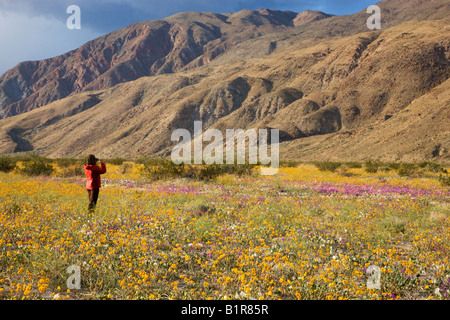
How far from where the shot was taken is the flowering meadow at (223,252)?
13.3ft

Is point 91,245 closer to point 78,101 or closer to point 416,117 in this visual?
point 416,117

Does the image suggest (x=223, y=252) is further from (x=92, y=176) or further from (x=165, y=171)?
(x=165, y=171)

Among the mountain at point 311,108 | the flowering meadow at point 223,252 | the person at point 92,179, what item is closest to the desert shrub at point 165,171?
the flowering meadow at point 223,252

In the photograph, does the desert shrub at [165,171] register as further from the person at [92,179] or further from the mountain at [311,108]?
the mountain at [311,108]

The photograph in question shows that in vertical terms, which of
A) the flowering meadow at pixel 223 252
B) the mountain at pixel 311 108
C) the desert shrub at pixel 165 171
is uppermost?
the mountain at pixel 311 108

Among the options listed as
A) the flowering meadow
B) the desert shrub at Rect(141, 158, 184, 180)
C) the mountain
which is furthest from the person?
the mountain

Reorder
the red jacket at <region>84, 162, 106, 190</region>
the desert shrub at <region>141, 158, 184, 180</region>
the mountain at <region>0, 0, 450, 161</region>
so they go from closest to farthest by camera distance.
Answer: the red jacket at <region>84, 162, 106, 190</region> → the desert shrub at <region>141, 158, 184, 180</region> → the mountain at <region>0, 0, 450, 161</region>

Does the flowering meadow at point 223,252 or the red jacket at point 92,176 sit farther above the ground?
the red jacket at point 92,176

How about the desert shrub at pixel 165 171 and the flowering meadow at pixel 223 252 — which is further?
the desert shrub at pixel 165 171

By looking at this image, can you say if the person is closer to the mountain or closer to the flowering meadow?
the flowering meadow

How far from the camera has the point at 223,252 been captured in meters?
5.31

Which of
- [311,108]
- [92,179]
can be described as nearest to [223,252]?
[92,179]

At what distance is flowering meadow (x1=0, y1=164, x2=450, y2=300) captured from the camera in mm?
4066

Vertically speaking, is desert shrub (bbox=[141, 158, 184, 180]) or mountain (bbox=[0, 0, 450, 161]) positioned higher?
mountain (bbox=[0, 0, 450, 161])
